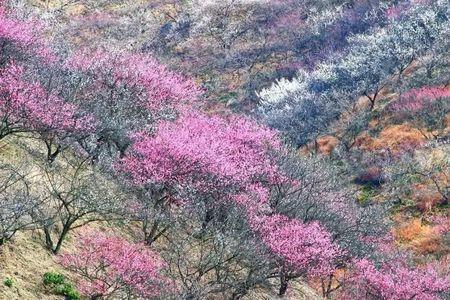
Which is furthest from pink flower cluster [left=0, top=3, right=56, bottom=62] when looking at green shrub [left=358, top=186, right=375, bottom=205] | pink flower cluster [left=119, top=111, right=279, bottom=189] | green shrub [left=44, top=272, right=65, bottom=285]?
green shrub [left=358, top=186, right=375, bottom=205]

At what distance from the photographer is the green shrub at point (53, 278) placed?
16.5 meters

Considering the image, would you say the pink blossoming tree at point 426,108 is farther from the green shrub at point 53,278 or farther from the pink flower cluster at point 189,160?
the green shrub at point 53,278

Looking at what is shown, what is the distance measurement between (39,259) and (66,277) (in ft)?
3.47

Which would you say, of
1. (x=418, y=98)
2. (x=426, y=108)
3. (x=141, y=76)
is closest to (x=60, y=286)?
(x=141, y=76)

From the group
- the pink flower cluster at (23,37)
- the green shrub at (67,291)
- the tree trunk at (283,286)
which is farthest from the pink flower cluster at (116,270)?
the pink flower cluster at (23,37)

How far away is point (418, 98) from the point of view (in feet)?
173

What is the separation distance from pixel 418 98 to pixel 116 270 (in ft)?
142

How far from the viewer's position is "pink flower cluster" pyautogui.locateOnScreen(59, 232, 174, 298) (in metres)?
16.6

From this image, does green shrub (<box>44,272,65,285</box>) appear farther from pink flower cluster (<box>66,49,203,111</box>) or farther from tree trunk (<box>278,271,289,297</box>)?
pink flower cluster (<box>66,49,203,111</box>)

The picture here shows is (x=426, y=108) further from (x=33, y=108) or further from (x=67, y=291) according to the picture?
(x=67, y=291)

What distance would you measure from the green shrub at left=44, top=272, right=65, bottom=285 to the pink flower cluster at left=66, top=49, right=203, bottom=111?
57.0ft

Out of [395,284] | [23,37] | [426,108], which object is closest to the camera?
[395,284]

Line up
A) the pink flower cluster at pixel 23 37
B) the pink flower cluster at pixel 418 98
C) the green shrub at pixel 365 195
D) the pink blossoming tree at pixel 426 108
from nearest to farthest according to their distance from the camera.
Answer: the pink flower cluster at pixel 23 37 → the green shrub at pixel 365 195 → the pink blossoming tree at pixel 426 108 → the pink flower cluster at pixel 418 98

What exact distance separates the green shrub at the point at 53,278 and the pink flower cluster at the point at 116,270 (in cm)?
67
